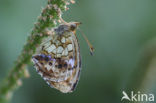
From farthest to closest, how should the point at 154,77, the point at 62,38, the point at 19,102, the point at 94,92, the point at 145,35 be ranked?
1. the point at 145,35
2. the point at 94,92
3. the point at 19,102
4. the point at 154,77
5. the point at 62,38

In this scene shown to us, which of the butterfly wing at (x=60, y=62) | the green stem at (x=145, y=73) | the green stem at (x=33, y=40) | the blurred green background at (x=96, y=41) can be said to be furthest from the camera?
the blurred green background at (x=96, y=41)

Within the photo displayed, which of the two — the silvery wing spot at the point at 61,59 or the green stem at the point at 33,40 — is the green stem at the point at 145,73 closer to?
the silvery wing spot at the point at 61,59

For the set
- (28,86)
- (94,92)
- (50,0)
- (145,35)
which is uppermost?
(50,0)

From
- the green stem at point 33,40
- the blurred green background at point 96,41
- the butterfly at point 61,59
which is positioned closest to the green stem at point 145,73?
the butterfly at point 61,59

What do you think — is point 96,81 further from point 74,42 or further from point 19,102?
point 74,42

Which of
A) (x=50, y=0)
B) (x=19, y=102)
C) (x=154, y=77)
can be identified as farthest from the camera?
(x=19, y=102)

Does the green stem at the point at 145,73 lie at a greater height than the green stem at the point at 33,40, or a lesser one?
lesser

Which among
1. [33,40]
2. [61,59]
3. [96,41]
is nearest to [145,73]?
[61,59]

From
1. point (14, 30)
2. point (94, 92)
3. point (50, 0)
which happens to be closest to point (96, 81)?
point (94, 92)

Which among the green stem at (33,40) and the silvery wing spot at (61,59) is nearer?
the green stem at (33,40)
